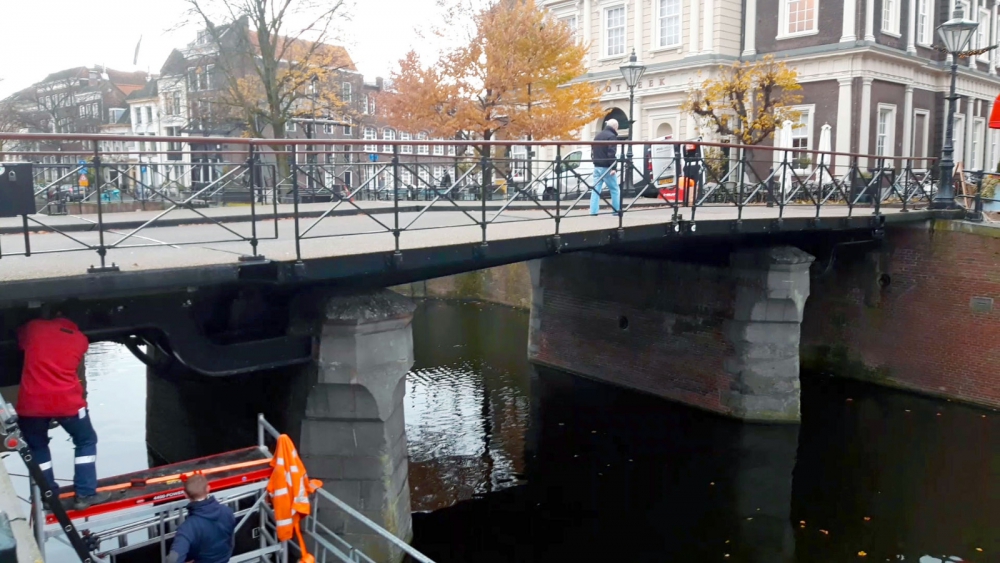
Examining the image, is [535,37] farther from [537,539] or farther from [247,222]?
[537,539]

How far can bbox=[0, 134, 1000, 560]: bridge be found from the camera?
22.1 feet

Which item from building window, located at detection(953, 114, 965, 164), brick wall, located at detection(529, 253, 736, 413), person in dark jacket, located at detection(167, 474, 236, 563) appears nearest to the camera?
person in dark jacket, located at detection(167, 474, 236, 563)

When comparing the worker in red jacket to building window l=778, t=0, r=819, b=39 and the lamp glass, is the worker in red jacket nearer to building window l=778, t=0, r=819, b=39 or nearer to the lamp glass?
the lamp glass

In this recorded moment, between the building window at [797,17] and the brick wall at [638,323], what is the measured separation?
620 inches

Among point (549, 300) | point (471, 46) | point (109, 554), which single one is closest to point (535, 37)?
point (471, 46)

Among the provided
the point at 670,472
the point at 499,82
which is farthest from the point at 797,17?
the point at 670,472

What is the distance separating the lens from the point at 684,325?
15312mm

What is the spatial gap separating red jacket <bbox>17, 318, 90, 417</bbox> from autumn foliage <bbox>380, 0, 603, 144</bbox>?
17.3 meters

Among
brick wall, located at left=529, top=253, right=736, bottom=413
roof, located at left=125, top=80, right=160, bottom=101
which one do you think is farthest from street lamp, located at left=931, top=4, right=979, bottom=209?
roof, located at left=125, top=80, right=160, bottom=101

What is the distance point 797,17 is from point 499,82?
1248 centimetres

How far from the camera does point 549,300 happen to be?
18031mm

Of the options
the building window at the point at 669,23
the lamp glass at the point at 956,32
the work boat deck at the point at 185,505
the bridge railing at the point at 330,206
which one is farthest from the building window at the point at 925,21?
the work boat deck at the point at 185,505

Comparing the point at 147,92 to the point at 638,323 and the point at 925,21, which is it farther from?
the point at 638,323

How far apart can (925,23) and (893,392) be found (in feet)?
62.5
